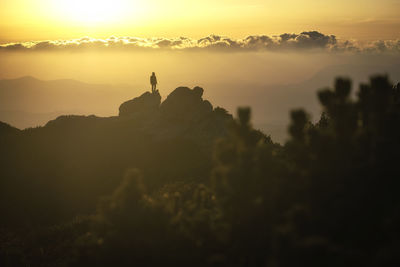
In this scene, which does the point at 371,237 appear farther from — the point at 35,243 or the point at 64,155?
the point at 64,155

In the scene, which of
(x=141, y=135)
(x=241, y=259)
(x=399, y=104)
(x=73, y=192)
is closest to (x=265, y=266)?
(x=241, y=259)

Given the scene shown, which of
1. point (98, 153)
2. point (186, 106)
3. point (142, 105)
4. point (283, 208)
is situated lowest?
point (98, 153)

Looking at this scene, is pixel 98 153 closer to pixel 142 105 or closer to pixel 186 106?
pixel 142 105

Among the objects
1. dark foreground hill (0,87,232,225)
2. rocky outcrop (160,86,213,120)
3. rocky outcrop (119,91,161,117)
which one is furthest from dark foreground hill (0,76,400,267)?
rocky outcrop (119,91,161,117)

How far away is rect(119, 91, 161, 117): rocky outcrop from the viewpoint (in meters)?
87.7

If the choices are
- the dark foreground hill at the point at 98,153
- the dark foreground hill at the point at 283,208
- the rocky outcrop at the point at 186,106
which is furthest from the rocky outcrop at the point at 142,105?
the dark foreground hill at the point at 283,208

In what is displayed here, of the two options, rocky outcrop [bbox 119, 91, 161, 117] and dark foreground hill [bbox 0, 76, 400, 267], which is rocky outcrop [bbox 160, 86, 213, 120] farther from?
dark foreground hill [bbox 0, 76, 400, 267]

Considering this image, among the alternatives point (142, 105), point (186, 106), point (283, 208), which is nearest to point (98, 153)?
point (142, 105)

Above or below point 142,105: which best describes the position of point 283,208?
below

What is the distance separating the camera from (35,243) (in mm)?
51812

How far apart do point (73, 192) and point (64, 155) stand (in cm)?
1120

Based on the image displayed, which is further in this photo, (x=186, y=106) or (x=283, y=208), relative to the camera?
(x=186, y=106)

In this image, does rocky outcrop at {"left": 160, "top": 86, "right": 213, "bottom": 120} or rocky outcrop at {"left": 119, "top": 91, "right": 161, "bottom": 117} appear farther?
rocky outcrop at {"left": 119, "top": 91, "right": 161, "bottom": 117}

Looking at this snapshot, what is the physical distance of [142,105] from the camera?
8819cm
